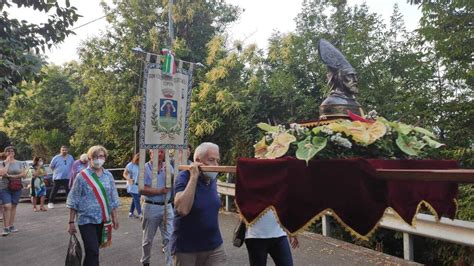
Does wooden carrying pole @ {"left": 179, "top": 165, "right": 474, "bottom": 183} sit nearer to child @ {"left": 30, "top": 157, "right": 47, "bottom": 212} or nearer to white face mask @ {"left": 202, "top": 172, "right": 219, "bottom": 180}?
white face mask @ {"left": 202, "top": 172, "right": 219, "bottom": 180}

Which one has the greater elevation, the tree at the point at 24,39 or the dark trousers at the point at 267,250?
the tree at the point at 24,39

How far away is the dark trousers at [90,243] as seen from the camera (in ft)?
16.9

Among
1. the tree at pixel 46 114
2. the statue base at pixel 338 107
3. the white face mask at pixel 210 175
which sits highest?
the tree at pixel 46 114

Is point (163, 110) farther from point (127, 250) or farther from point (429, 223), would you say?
point (429, 223)

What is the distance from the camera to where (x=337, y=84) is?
4.75m

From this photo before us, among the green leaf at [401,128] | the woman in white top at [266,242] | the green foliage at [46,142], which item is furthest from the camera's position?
the green foliage at [46,142]

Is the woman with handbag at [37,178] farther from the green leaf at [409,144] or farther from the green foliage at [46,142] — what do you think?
the green foliage at [46,142]

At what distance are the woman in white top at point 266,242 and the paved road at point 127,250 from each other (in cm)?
242

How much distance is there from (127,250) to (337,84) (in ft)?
16.2

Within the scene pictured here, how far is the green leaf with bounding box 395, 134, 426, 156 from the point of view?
113 inches

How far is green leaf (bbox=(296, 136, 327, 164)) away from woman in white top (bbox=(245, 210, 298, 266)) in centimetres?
157

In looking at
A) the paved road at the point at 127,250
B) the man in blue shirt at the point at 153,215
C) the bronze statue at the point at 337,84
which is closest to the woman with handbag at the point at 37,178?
the paved road at the point at 127,250

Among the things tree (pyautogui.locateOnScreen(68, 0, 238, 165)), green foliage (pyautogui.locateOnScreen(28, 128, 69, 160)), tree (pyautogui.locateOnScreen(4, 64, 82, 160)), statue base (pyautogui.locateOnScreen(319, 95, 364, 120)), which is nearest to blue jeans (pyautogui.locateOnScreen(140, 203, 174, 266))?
statue base (pyautogui.locateOnScreen(319, 95, 364, 120))

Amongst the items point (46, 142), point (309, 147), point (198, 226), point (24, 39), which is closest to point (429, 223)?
point (198, 226)
